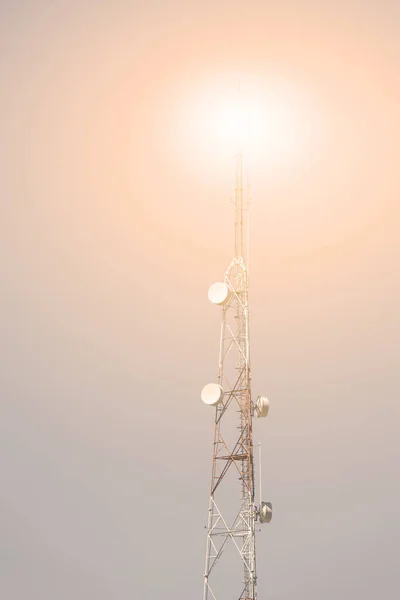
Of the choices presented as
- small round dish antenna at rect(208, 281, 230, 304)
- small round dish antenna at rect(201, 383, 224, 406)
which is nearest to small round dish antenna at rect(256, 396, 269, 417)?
small round dish antenna at rect(201, 383, 224, 406)

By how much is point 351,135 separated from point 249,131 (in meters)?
6.68

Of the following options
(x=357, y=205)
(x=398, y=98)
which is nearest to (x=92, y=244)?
(x=357, y=205)

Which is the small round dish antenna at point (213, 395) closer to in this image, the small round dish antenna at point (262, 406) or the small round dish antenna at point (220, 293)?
the small round dish antenna at point (262, 406)

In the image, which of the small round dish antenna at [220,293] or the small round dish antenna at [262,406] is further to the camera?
the small round dish antenna at [220,293]

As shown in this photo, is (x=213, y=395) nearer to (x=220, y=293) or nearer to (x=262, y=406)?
(x=262, y=406)

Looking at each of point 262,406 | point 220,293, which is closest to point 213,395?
point 262,406

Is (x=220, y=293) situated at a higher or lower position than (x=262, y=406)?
higher

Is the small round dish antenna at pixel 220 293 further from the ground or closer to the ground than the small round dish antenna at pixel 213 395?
further from the ground

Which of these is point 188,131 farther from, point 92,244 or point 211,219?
point 92,244

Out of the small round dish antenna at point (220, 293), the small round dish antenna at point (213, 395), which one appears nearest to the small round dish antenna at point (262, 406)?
the small round dish antenna at point (213, 395)

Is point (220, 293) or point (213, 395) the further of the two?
point (220, 293)

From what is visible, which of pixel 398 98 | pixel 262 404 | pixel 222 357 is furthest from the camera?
pixel 398 98

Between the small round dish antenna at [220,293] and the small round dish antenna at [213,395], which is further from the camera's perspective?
the small round dish antenna at [220,293]

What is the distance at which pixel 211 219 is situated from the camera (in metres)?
56.0
